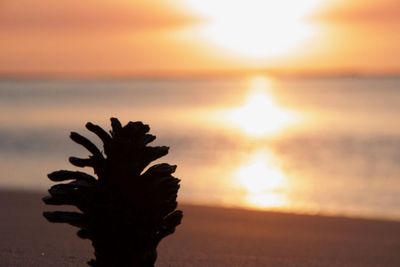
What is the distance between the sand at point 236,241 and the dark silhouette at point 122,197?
1.36 metres

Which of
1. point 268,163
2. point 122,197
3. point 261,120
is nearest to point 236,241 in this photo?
point 122,197

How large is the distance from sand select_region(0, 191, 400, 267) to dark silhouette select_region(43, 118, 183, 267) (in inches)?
53.5

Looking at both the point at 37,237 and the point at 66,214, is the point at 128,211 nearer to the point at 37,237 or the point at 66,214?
the point at 66,214

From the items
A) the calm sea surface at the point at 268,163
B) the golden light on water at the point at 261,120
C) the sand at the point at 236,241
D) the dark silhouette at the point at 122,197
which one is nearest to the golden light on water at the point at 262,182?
the calm sea surface at the point at 268,163

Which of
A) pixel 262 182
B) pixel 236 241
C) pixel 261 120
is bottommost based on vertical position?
pixel 236 241

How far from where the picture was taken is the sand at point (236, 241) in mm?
6945

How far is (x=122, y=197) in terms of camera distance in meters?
5.21

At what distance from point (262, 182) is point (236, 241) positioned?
343 inches

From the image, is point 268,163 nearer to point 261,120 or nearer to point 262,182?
point 262,182

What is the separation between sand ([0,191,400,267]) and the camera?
22.8ft

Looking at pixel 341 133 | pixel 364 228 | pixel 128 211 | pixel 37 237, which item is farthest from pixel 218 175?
pixel 341 133

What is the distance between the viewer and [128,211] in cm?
520

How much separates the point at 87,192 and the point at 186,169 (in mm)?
14414

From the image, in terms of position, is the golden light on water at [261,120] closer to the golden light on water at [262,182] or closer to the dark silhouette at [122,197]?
the golden light on water at [262,182]
